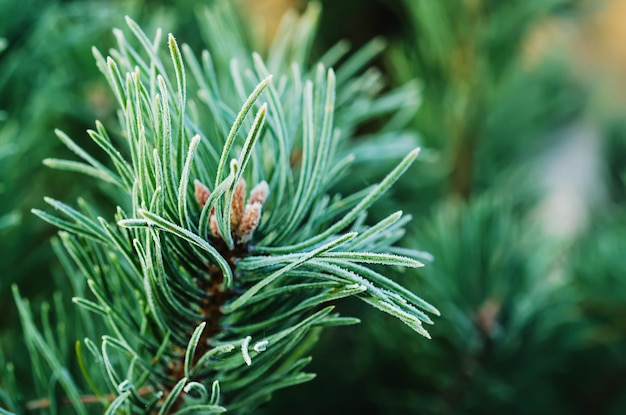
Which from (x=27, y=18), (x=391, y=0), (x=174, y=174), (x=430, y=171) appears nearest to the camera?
(x=174, y=174)

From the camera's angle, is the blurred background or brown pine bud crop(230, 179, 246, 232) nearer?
brown pine bud crop(230, 179, 246, 232)

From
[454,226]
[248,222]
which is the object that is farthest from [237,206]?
[454,226]

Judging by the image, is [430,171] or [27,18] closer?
[27,18]

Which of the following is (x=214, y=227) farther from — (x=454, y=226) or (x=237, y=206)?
(x=454, y=226)

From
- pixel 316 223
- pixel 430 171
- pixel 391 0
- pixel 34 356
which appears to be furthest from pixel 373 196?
pixel 391 0

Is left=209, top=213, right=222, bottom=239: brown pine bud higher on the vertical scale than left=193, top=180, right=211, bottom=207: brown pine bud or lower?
lower

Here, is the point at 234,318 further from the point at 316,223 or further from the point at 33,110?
the point at 33,110

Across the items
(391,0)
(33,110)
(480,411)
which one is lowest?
(480,411)
